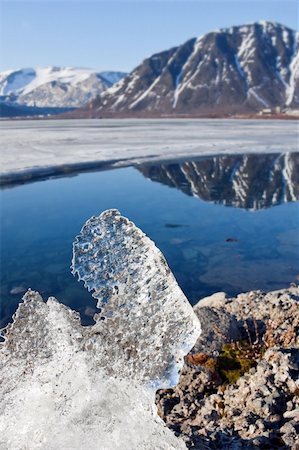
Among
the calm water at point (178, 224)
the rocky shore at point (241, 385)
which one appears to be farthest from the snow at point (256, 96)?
the rocky shore at point (241, 385)

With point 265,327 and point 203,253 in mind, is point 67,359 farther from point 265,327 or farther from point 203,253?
point 203,253

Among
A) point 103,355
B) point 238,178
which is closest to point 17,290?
point 103,355

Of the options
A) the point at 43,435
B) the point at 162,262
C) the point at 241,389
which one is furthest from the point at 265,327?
the point at 43,435

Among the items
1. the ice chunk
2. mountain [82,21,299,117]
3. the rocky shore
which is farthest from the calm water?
mountain [82,21,299,117]

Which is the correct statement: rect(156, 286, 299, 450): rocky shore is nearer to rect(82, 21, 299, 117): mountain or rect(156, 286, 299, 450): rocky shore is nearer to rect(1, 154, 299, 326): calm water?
rect(1, 154, 299, 326): calm water

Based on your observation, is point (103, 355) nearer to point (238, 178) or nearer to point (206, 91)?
point (238, 178)
